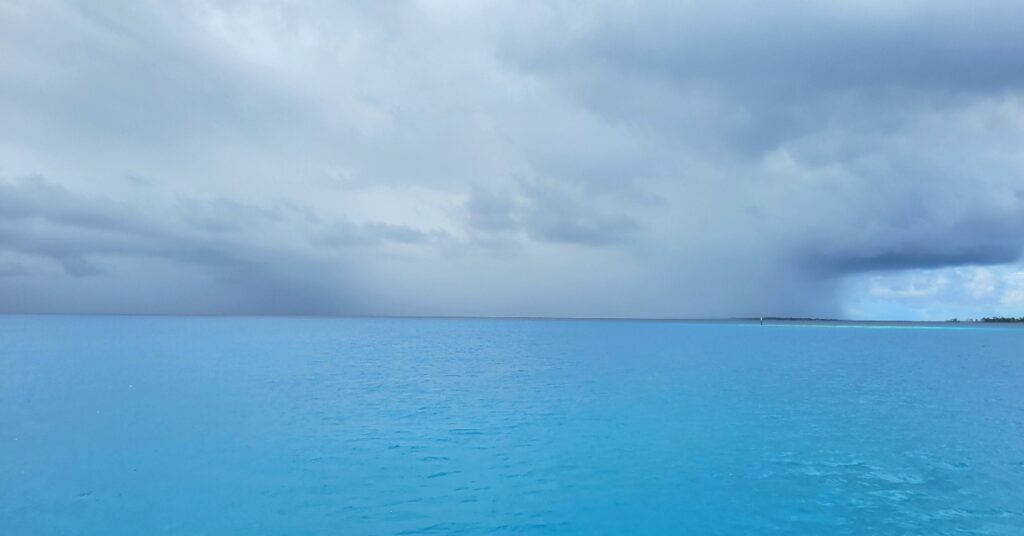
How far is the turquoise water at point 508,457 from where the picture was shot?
73.8 ft

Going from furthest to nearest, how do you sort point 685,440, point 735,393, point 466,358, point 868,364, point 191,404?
point 466,358, point 868,364, point 735,393, point 191,404, point 685,440

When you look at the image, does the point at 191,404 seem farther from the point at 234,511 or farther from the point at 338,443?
the point at 234,511

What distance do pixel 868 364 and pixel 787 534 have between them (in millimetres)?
82973

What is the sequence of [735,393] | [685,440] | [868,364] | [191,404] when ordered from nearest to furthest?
1. [685,440]
2. [191,404]
3. [735,393]
4. [868,364]

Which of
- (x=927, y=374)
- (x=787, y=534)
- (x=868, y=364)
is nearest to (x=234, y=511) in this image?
(x=787, y=534)

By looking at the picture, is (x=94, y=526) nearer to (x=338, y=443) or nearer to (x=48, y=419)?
(x=338, y=443)

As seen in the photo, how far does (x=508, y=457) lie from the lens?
31469 mm

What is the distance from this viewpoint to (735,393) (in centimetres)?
5600

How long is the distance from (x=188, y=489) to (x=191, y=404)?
2609cm

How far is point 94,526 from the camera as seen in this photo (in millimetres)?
21891

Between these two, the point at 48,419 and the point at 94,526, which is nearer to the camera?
the point at 94,526

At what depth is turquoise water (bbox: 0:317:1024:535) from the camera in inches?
885

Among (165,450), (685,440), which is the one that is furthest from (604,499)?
(165,450)

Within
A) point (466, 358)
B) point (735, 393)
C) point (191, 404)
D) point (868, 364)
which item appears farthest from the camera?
point (466, 358)
